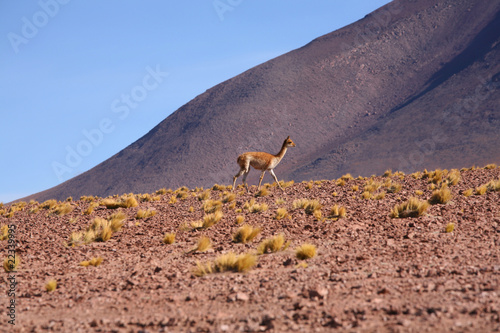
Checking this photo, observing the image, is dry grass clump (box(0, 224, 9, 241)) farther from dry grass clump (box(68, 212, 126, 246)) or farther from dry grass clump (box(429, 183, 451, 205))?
dry grass clump (box(429, 183, 451, 205))

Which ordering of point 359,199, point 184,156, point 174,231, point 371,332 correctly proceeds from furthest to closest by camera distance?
point 184,156
point 359,199
point 174,231
point 371,332

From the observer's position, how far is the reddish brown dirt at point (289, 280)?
535 centimetres

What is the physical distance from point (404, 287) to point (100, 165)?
12795cm

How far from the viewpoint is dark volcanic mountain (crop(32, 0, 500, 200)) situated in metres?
87.8

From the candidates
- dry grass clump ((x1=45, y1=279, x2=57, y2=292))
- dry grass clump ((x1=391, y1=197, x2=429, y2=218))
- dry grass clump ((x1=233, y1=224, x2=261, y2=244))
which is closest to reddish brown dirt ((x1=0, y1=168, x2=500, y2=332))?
dry grass clump ((x1=45, y1=279, x2=57, y2=292))

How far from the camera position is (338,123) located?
371ft

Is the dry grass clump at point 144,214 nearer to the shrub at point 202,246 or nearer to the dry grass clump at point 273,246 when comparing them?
the shrub at point 202,246

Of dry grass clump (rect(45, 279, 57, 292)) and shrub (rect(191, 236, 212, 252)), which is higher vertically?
dry grass clump (rect(45, 279, 57, 292))

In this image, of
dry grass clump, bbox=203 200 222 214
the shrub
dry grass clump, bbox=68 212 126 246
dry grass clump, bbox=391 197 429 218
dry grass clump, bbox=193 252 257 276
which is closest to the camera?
dry grass clump, bbox=193 252 257 276

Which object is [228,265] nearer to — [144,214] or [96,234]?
[96,234]

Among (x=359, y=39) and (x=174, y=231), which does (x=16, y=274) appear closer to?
(x=174, y=231)

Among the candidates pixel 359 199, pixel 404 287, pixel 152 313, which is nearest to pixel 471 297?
pixel 404 287

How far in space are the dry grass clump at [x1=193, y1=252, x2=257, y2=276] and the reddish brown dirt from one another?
15cm

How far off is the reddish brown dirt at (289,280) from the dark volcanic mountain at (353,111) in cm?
6944
